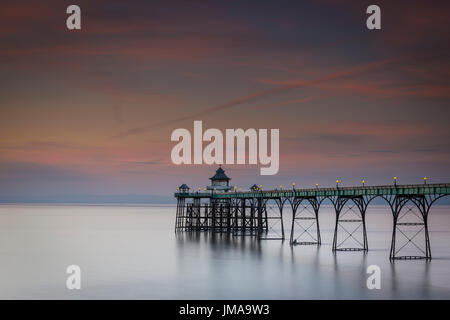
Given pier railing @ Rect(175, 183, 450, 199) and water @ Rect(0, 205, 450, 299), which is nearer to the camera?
water @ Rect(0, 205, 450, 299)

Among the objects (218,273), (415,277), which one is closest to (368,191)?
(415,277)

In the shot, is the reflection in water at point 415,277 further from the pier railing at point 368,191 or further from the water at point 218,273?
the pier railing at point 368,191

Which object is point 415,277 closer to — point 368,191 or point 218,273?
point 368,191

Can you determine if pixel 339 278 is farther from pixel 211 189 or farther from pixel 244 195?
pixel 211 189

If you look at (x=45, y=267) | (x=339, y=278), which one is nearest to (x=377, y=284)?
(x=339, y=278)

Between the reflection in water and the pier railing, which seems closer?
the reflection in water

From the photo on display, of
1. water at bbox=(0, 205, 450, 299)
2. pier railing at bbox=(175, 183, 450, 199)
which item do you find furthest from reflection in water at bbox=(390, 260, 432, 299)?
pier railing at bbox=(175, 183, 450, 199)

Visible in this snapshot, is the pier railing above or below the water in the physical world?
above

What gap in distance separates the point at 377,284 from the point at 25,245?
179 ft

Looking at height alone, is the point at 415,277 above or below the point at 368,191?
below

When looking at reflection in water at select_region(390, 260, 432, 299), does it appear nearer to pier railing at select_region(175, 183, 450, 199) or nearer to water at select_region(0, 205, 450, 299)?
water at select_region(0, 205, 450, 299)

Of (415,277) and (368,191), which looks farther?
(368,191)
